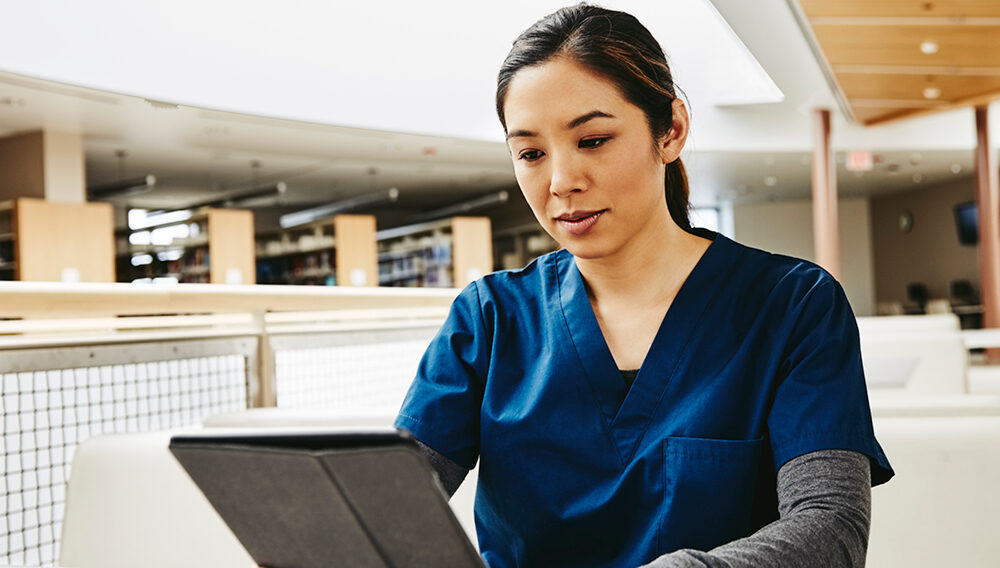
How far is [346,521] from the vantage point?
683mm

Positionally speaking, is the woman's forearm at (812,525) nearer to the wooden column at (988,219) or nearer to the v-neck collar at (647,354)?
the v-neck collar at (647,354)

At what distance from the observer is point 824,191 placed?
9.75m

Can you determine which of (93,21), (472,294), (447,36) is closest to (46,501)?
(472,294)

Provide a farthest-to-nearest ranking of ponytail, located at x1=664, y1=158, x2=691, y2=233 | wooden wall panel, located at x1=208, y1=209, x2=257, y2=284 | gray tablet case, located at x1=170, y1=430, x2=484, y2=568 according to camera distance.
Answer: wooden wall panel, located at x1=208, y1=209, x2=257, y2=284
ponytail, located at x1=664, y1=158, x2=691, y2=233
gray tablet case, located at x1=170, y1=430, x2=484, y2=568

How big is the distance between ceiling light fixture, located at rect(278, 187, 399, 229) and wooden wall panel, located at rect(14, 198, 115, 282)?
509 cm

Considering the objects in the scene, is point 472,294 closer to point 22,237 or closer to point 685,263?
point 685,263

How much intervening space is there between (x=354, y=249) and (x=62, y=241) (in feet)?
12.2

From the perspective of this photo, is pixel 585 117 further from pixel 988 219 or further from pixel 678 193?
Result: pixel 988 219

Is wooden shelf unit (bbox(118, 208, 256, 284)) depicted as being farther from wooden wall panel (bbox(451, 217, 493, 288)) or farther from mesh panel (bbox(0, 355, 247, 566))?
mesh panel (bbox(0, 355, 247, 566))

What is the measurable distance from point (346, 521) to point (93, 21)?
7.28m

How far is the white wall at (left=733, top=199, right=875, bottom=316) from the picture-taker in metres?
17.4

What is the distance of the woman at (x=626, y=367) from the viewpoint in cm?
91

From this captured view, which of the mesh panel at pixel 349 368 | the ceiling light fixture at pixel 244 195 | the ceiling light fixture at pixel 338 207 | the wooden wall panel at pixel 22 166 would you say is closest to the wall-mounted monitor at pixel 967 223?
the ceiling light fixture at pixel 338 207

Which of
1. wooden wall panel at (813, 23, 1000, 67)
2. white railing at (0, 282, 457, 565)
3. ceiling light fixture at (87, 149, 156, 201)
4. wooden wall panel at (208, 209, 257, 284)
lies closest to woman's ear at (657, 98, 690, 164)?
white railing at (0, 282, 457, 565)
